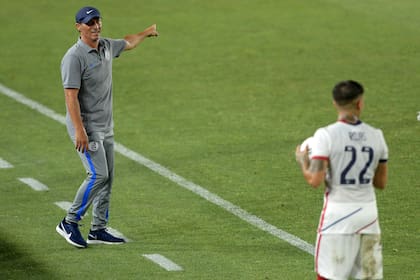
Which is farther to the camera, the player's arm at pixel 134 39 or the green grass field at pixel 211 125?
the player's arm at pixel 134 39

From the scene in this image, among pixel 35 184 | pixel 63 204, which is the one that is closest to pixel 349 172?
pixel 63 204

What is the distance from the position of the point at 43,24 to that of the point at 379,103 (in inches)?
327

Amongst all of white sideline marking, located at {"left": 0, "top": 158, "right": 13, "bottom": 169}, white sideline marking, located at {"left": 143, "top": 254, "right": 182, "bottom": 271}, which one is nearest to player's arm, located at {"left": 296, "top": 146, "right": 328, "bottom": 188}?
white sideline marking, located at {"left": 143, "top": 254, "right": 182, "bottom": 271}

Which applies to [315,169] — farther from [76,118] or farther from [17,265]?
[17,265]

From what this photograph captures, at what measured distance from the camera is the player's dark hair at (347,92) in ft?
25.4

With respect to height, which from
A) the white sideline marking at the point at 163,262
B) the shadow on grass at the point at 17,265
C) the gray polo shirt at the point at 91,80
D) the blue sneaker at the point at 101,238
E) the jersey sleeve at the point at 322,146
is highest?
the gray polo shirt at the point at 91,80

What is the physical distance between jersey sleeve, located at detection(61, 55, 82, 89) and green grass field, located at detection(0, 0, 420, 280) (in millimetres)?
1506

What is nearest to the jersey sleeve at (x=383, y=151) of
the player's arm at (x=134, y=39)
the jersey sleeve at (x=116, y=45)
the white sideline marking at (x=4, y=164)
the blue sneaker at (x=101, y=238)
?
the blue sneaker at (x=101, y=238)

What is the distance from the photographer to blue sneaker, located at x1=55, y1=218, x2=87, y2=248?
10891 mm

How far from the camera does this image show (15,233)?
11422 mm

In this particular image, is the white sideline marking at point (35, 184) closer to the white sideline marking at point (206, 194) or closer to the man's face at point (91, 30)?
the white sideline marking at point (206, 194)

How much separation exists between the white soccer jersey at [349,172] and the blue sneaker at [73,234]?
3506mm

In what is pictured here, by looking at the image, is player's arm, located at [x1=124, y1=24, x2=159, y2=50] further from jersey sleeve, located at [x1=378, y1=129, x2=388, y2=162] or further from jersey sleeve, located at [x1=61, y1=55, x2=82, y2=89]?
jersey sleeve, located at [x1=378, y1=129, x2=388, y2=162]

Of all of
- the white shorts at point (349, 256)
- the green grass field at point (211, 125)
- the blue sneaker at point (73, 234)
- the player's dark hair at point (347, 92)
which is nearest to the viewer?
the player's dark hair at point (347, 92)
